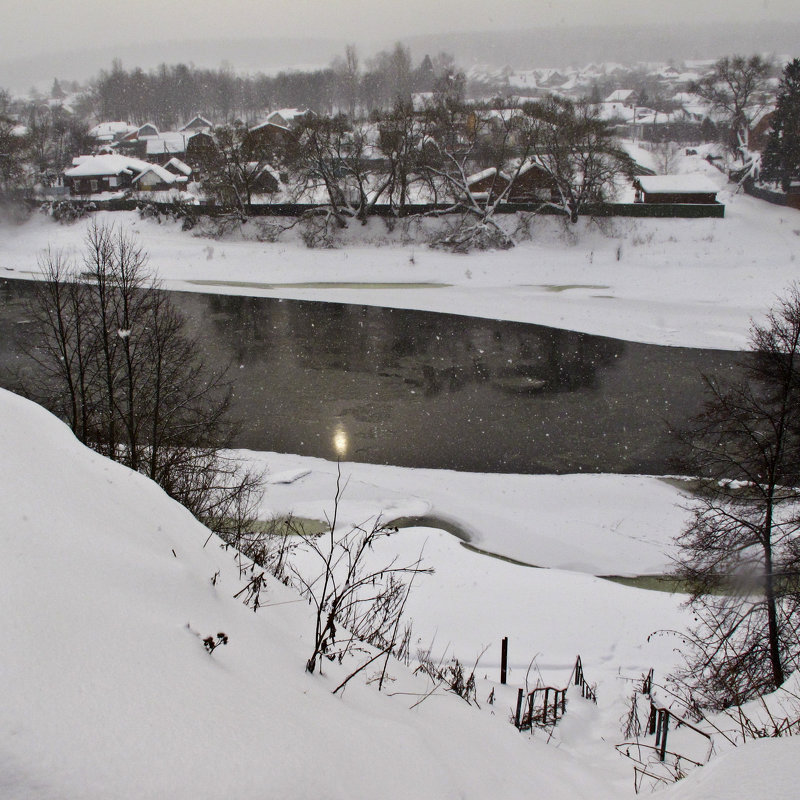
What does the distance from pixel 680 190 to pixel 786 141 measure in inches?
316

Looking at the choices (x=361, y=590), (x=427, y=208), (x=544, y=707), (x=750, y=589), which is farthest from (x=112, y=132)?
(x=544, y=707)

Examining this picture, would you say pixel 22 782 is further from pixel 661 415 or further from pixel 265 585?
pixel 661 415

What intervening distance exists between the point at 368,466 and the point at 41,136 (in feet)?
184

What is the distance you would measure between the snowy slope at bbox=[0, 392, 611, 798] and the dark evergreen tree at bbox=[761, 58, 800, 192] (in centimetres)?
4172

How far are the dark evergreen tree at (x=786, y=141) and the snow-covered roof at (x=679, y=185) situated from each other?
531cm

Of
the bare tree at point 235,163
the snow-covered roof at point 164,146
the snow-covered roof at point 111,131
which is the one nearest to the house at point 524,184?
the bare tree at point 235,163

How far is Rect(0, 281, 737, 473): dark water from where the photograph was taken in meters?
15.2

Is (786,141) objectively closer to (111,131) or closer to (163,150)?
(163,150)

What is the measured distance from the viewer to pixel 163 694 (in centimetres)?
234

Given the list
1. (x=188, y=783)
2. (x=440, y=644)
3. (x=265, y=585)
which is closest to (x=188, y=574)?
(x=265, y=585)

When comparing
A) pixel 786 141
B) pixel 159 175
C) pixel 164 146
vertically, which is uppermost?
pixel 786 141

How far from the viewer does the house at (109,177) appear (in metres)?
49.2

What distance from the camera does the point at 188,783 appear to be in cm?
200

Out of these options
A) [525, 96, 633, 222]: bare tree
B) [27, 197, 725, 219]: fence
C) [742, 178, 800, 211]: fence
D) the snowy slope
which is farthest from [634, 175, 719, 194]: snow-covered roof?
the snowy slope
